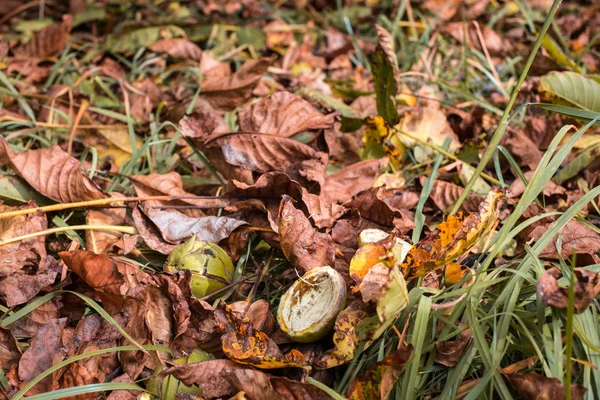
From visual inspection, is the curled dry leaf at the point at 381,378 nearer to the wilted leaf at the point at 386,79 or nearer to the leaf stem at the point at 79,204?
the leaf stem at the point at 79,204

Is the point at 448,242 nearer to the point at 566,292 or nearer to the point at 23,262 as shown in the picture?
the point at 566,292

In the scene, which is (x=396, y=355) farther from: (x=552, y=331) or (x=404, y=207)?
(x=404, y=207)

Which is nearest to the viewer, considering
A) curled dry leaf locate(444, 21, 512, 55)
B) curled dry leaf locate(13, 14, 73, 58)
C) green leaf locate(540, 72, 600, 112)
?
green leaf locate(540, 72, 600, 112)

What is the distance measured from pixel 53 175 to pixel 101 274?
1.61 feet

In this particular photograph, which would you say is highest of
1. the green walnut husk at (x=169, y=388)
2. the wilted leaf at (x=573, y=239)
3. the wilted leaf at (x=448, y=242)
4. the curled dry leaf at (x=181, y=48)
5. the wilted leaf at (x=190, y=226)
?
the wilted leaf at (x=448, y=242)

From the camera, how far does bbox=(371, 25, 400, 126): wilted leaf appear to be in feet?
6.11

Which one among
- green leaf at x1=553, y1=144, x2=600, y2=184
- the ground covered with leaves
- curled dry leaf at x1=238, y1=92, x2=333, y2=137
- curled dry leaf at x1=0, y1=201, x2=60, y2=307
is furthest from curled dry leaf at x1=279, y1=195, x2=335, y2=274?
green leaf at x1=553, y1=144, x2=600, y2=184

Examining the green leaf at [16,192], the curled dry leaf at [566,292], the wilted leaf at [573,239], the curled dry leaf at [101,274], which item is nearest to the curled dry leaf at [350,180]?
the wilted leaf at [573,239]

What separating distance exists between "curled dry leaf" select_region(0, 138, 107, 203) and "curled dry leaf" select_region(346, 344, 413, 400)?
100cm

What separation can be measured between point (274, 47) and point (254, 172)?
146 cm

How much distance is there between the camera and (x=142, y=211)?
1.73 metres

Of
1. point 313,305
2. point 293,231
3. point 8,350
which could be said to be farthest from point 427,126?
point 8,350

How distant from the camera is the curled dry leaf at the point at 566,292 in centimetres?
111

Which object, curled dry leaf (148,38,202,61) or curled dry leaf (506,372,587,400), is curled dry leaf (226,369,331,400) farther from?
→ curled dry leaf (148,38,202,61)
